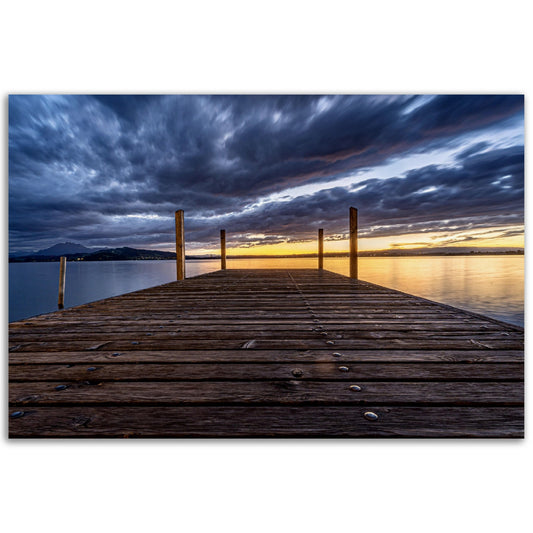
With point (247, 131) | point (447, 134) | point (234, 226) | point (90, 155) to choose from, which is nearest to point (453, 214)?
point (447, 134)

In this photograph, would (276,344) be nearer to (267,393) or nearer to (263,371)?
(263,371)

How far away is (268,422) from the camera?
1.18m

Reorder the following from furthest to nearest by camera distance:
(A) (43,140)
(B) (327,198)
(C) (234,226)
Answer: (C) (234,226), (B) (327,198), (A) (43,140)

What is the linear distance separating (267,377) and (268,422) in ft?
1.10

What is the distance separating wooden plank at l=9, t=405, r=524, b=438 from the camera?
45.1 inches

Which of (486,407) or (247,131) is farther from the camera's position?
(247,131)

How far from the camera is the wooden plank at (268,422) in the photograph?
45.1 inches

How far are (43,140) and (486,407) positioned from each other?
548cm

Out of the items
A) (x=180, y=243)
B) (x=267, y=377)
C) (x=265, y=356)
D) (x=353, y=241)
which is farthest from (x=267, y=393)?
(x=353, y=241)

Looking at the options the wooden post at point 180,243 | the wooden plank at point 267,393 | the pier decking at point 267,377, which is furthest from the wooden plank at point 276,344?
the wooden post at point 180,243
